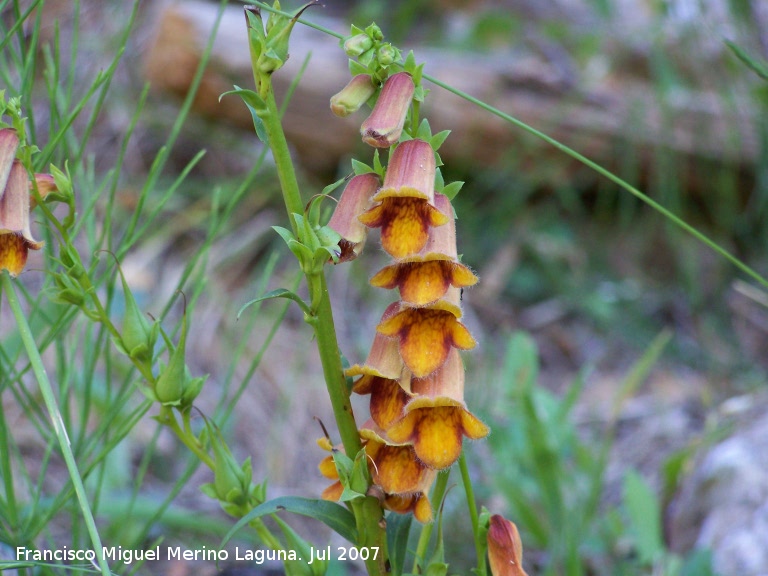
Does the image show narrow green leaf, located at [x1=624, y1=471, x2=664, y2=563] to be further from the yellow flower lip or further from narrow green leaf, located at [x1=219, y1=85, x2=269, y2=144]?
narrow green leaf, located at [x1=219, y1=85, x2=269, y2=144]

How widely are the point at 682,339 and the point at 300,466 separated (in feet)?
4.77

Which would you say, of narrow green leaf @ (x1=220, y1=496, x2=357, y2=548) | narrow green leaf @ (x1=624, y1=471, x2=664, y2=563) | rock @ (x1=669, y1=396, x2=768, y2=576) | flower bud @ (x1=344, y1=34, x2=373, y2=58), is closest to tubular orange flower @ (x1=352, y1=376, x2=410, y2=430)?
narrow green leaf @ (x1=220, y1=496, x2=357, y2=548)

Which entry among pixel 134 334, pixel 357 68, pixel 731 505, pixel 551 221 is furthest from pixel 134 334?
pixel 551 221

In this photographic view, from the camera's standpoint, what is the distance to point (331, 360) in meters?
0.75

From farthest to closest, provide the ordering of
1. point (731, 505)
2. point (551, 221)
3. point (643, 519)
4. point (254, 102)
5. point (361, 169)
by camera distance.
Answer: point (551, 221), point (731, 505), point (643, 519), point (361, 169), point (254, 102)

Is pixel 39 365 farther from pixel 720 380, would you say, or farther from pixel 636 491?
pixel 720 380

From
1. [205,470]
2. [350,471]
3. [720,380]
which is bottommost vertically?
[350,471]

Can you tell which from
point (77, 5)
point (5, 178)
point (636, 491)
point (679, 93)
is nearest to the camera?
point (5, 178)

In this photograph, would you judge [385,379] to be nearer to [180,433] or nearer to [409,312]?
[409,312]

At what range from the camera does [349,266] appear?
2773 millimetres

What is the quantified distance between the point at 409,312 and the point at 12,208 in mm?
379

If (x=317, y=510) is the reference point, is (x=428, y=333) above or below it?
above

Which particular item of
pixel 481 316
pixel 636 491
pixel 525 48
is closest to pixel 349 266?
pixel 481 316

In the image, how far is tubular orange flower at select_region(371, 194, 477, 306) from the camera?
2.31 ft
